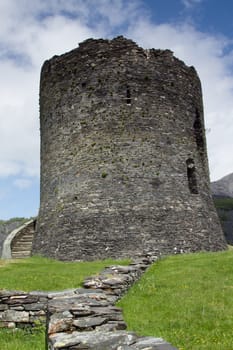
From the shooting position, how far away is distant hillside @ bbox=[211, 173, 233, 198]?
87488mm

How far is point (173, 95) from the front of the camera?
87.7ft

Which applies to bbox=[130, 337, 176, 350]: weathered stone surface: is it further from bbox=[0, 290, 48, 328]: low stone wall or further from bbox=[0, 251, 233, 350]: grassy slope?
bbox=[0, 290, 48, 328]: low stone wall

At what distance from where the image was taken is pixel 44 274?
17.9m

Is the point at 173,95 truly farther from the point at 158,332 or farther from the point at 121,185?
the point at 158,332

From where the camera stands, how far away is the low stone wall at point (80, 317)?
5803mm

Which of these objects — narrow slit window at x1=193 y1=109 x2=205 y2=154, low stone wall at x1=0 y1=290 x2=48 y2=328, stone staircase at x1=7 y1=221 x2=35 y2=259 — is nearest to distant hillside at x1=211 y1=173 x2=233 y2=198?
stone staircase at x1=7 y1=221 x2=35 y2=259

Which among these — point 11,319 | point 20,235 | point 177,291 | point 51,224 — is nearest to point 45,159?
point 51,224

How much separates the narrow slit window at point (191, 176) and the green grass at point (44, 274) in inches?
268

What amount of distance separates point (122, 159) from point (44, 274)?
28.6 feet

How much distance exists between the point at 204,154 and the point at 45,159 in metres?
9.28

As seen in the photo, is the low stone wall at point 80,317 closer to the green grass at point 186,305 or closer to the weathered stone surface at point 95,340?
the weathered stone surface at point 95,340

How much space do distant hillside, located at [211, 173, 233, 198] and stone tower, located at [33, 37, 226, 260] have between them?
2403 inches

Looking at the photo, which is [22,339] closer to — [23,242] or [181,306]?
[181,306]

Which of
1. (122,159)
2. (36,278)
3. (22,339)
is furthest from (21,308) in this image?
(122,159)
